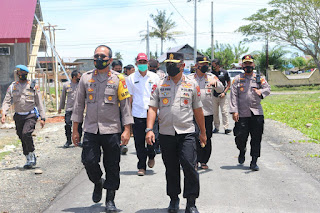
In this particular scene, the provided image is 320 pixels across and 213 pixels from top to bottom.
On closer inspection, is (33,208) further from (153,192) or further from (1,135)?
(1,135)

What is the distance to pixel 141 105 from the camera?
7641 mm

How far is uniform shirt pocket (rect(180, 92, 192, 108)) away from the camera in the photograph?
5207 millimetres

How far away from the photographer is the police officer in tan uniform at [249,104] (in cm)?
761

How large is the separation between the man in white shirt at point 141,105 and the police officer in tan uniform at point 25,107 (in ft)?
6.41

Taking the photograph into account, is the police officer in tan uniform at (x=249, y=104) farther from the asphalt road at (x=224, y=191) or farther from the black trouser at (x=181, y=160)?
the black trouser at (x=181, y=160)

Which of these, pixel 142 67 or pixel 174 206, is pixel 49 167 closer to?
pixel 142 67

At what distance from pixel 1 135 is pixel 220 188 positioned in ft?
31.3

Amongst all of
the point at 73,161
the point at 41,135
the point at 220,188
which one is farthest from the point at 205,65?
the point at 41,135

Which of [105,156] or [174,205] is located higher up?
[105,156]

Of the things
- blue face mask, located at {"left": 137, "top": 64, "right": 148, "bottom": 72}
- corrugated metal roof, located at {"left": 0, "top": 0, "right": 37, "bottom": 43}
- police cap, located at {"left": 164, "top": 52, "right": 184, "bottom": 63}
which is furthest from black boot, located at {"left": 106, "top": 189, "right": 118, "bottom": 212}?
corrugated metal roof, located at {"left": 0, "top": 0, "right": 37, "bottom": 43}

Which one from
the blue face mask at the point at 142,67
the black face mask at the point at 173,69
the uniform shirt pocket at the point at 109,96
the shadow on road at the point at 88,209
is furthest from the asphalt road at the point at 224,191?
the blue face mask at the point at 142,67

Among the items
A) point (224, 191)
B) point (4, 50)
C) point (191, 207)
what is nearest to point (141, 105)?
point (224, 191)

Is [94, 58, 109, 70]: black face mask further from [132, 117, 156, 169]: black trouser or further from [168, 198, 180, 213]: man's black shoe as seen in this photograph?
[132, 117, 156, 169]: black trouser

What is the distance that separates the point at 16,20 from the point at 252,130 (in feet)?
48.1
